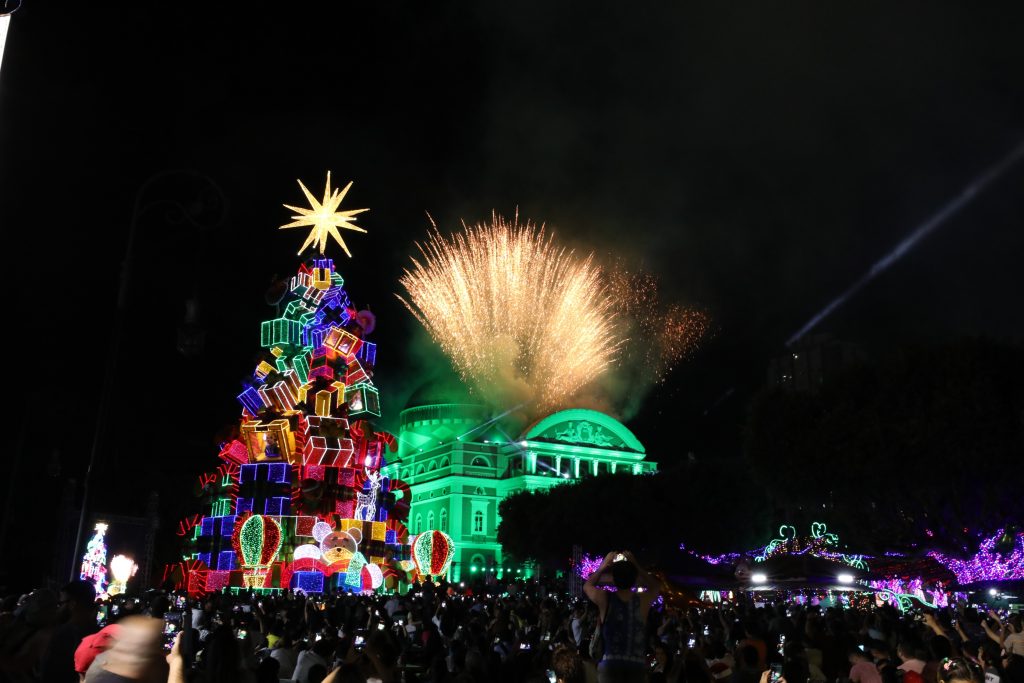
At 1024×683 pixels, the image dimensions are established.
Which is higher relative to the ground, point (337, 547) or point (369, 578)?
point (337, 547)

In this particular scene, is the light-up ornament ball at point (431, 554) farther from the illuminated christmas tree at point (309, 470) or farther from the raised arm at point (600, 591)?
the raised arm at point (600, 591)

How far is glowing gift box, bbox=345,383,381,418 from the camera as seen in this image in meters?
47.9

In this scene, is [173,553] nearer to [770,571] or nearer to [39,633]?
[770,571]

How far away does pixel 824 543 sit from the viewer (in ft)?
128

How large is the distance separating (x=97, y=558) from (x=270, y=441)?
53.1 ft

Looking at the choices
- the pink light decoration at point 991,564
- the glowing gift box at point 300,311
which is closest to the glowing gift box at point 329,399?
the glowing gift box at point 300,311

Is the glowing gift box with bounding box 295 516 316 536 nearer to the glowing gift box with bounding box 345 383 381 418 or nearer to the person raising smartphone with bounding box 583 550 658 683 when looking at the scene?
the glowing gift box with bounding box 345 383 381 418

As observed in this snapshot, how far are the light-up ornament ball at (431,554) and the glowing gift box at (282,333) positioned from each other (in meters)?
13.0

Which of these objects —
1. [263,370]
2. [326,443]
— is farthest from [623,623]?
[263,370]

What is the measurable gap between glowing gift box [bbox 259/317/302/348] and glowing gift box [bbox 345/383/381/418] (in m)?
4.14

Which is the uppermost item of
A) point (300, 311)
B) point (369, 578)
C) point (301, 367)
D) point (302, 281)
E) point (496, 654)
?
point (302, 281)

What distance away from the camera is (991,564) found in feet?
105

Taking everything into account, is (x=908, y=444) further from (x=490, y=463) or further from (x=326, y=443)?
(x=490, y=463)

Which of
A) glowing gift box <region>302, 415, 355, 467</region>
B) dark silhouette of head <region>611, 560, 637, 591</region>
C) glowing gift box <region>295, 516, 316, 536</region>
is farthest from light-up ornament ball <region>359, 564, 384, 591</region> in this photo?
dark silhouette of head <region>611, 560, 637, 591</region>
